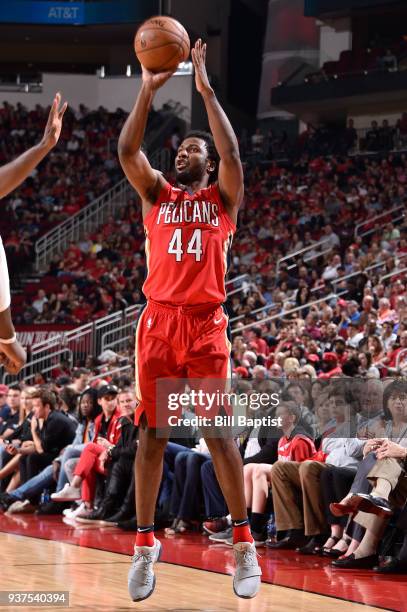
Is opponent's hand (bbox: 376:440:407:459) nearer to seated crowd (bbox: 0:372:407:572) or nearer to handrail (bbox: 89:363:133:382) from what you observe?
seated crowd (bbox: 0:372:407:572)

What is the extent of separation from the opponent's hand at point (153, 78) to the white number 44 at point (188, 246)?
713mm

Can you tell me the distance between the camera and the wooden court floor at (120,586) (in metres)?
5.16

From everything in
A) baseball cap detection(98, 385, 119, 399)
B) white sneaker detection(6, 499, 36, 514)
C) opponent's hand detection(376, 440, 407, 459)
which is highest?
baseball cap detection(98, 385, 119, 399)

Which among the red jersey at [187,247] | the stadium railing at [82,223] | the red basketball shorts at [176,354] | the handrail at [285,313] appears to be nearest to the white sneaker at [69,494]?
the red basketball shorts at [176,354]

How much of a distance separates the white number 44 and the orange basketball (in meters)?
0.83

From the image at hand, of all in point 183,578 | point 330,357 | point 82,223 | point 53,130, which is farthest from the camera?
point 82,223

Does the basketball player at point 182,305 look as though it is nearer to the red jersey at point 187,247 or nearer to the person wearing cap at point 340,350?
the red jersey at point 187,247

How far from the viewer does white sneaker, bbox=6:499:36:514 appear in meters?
10.3

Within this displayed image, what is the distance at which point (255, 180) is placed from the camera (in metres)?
24.2

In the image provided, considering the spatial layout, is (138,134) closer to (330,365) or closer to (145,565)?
(145,565)

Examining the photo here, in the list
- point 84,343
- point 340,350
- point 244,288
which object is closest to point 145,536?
point 340,350

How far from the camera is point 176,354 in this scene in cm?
510

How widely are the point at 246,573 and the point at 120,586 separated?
1.08 m

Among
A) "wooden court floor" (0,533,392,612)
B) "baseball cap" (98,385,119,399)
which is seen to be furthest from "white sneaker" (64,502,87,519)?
"wooden court floor" (0,533,392,612)
